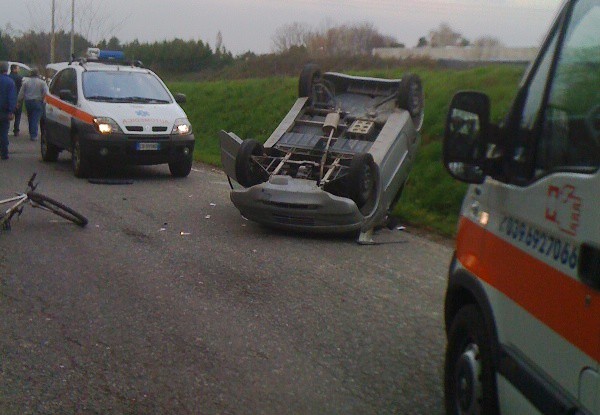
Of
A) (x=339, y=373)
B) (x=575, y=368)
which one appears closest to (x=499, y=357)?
(x=575, y=368)

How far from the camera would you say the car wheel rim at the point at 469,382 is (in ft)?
13.8

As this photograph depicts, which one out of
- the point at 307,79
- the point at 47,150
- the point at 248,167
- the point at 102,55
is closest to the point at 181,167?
the point at 47,150

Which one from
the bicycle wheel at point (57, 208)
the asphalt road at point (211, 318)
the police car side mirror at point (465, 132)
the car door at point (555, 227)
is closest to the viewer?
the car door at point (555, 227)

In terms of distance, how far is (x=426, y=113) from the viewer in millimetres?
16906

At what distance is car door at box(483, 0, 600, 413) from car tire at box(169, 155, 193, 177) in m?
11.3

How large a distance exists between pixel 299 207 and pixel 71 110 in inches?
267

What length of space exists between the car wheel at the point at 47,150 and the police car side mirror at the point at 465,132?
13902 mm

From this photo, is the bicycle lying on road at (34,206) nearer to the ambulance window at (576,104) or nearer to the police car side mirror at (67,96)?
the police car side mirror at (67,96)

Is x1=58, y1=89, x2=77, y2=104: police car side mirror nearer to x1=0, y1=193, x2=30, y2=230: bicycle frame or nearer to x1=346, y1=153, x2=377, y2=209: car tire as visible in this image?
x1=0, y1=193, x2=30, y2=230: bicycle frame

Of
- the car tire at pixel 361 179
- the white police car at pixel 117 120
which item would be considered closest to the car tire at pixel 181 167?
the white police car at pixel 117 120

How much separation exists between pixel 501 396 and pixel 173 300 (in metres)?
4.09

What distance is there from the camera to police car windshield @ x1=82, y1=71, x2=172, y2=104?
1508 cm

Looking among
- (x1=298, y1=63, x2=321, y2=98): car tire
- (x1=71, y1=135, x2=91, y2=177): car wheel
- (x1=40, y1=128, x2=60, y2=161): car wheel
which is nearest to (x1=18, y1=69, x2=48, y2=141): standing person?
(x1=40, y1=128, x2=60, y2=161): car wheel

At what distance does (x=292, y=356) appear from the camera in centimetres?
617
